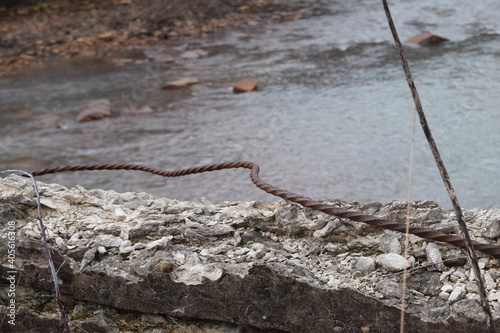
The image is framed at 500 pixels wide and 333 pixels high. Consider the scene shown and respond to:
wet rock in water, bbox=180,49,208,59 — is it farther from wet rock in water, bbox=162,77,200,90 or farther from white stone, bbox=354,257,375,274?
white stone, bbox=354,257,375,274

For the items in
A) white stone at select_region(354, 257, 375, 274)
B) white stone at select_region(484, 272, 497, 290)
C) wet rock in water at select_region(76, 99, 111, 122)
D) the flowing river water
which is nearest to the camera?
white stone at select_region(484, 272, 497, 290)

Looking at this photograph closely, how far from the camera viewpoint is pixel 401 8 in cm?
657

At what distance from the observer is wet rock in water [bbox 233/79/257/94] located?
16.0 ft

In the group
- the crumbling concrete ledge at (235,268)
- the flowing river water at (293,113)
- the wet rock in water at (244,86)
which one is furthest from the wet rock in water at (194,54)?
the crumbling concrete ledge at (235,268)

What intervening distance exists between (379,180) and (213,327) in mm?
2107

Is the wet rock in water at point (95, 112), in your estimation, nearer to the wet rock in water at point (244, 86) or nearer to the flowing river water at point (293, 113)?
the flowing river water at point (293, 113)

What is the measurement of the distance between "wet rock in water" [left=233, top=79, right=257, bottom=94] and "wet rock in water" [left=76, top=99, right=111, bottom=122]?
0.98 m

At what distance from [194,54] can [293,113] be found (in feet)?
6.54

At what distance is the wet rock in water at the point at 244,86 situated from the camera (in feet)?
16.0

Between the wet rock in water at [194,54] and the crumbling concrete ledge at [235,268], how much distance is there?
436 cm

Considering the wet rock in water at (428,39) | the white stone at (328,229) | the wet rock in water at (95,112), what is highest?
the white stone at (328,229)

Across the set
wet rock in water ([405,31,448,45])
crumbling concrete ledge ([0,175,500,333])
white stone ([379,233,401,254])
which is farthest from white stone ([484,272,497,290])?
wet rock in water ([405,31,448,45])

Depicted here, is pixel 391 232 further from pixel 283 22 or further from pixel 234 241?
pixel 283 22

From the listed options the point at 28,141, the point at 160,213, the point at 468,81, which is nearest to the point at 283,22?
the point at 468,81
